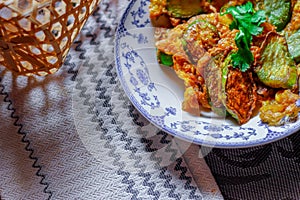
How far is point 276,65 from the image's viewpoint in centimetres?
149

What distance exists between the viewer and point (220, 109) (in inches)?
58.5

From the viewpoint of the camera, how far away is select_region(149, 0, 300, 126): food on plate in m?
1.46

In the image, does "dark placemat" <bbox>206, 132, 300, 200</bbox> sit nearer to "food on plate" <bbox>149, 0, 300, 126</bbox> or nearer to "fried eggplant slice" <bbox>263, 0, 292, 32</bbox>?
"food on plate" <bbox>149, 0, 300, 126</bbox>

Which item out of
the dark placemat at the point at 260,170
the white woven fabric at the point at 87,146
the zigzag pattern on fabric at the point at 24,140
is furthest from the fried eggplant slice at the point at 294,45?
the zigzag pattern on fabric at the point at 24,140

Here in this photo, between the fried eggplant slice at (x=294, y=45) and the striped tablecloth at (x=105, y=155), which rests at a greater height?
the fried eggplant slice at (x=294, y=45)

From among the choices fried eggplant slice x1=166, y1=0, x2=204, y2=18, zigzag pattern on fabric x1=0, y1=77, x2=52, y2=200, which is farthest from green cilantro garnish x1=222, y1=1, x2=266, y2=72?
zigzag pattern on fabric x1=0, y1=77, x2=52, y2=200

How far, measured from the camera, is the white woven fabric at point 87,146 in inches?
59.9

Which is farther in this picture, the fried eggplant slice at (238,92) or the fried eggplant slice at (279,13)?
the fried eggplant slice at (279,13)

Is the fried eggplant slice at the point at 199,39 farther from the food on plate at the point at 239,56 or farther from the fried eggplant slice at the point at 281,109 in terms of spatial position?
the fried eggplant slice at the point at 281,109

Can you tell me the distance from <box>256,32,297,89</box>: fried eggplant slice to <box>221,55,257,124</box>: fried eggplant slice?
0.15 ft

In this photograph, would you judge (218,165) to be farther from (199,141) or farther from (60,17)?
(60,17)

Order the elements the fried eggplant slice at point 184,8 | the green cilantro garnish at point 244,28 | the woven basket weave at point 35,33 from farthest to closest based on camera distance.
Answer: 1. the fried eggplant slice at point 184,8
2. the green cilantro garnish at point 244,28
3. the woven basket weave at point 35,33

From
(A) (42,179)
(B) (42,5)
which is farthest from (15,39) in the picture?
(A) (42,179)

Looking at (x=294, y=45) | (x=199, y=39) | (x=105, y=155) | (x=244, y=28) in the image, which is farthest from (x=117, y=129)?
(x=294, y=45)
